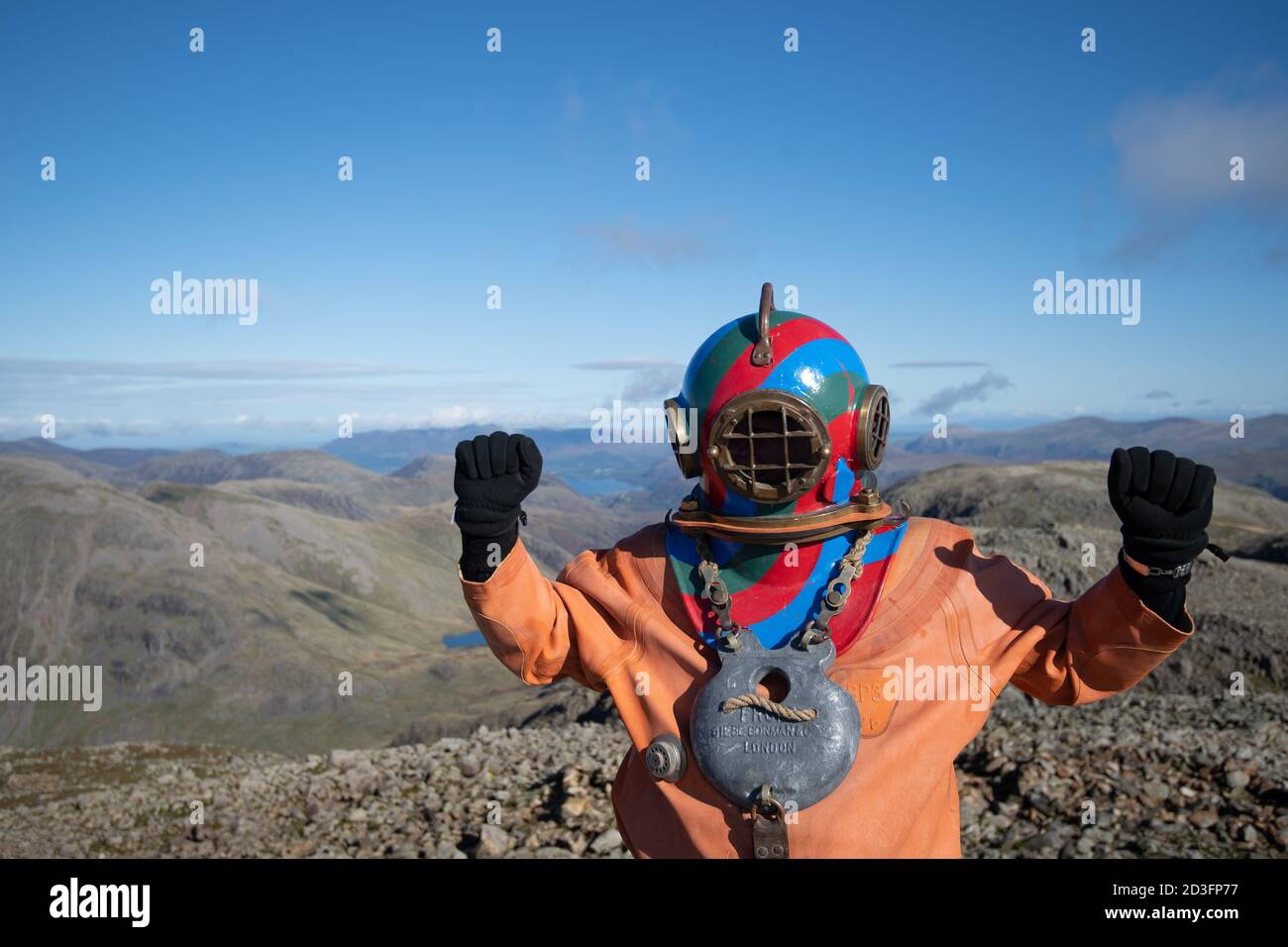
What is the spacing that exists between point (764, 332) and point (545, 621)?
162 centimetres

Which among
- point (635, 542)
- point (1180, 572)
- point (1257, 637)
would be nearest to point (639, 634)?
point (635, 542)

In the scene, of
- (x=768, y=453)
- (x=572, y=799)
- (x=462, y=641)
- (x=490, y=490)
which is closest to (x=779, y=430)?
(x=768, y=453)

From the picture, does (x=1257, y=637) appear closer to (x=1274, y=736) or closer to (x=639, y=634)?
(x=1274, y=736)

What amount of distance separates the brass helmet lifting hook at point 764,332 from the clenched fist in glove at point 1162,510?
1.44 m

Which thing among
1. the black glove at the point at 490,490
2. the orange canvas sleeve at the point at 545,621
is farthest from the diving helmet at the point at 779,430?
the black glove at the point at 490,490

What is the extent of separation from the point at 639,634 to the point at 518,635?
0.56 m

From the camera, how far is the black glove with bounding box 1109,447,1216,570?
3.46 m

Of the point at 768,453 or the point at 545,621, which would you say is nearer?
the point at 768,453

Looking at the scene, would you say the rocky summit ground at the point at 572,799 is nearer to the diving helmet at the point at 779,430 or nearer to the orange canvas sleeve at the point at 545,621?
the orange canvas sleeve at the point at 545,621

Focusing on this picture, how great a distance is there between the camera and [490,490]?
394 centimetres

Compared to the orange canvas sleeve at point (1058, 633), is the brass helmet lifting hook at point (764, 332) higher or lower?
Result: higher

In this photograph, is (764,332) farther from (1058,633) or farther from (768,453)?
(1058,633)

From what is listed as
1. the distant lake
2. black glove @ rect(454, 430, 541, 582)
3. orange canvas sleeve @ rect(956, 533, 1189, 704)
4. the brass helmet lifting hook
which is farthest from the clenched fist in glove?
the distant lake

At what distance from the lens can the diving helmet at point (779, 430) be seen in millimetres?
4113
